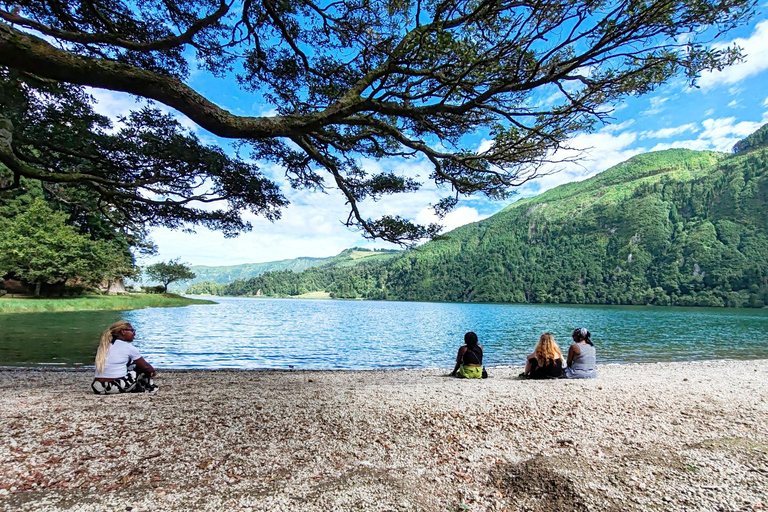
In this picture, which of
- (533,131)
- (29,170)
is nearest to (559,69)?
(533,131)

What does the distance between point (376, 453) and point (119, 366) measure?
524 cm

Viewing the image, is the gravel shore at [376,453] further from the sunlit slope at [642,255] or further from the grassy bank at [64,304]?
the sunlit slope at [642,255]

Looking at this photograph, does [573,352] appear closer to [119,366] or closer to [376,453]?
[376,453]

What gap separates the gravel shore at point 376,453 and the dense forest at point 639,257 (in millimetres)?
133682

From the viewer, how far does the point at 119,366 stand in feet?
21.0

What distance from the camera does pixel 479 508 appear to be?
3.08 meters

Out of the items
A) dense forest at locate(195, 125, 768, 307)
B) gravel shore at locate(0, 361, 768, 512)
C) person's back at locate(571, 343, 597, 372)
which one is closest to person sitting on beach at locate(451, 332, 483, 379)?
person's back at locate(571, 343, 597, 372)

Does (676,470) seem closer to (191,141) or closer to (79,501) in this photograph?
(79,501)

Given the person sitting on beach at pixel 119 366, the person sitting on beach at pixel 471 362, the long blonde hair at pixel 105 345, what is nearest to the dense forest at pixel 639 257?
the person sitting on beach at pixel 471 362

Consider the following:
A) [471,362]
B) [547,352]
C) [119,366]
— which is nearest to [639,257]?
[547,352]

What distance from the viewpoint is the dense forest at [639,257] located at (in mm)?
117438

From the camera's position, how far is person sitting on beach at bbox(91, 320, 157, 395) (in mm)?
6305

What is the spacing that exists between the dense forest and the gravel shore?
439 ft

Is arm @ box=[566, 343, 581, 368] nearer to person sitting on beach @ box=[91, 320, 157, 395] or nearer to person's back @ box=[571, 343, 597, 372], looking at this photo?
person's back @ box=[571, 343, 597, 372]
